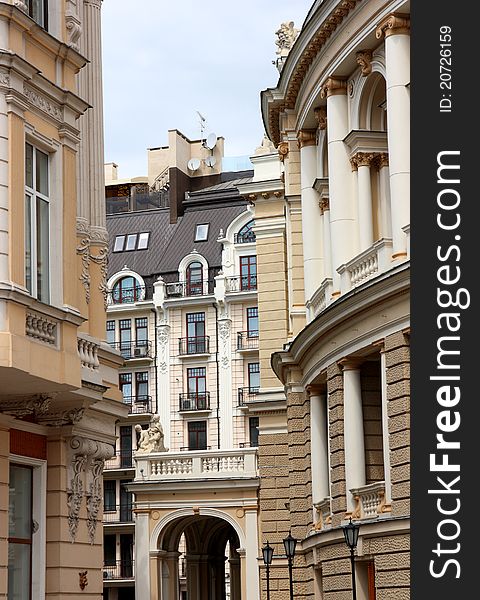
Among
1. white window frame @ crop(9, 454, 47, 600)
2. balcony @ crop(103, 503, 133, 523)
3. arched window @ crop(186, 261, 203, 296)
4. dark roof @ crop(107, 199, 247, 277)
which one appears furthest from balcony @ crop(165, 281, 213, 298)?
white window frame @ crop(9, 454, 47, 600)

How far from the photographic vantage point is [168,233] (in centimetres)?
8556

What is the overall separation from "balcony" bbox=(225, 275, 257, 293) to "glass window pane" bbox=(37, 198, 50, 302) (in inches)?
2183

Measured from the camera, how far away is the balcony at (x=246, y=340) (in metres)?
77.4

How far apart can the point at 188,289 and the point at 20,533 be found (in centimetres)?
5772

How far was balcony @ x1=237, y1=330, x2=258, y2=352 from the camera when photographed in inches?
3049

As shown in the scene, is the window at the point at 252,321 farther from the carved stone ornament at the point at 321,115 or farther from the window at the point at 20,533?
the window at the point at 20,533

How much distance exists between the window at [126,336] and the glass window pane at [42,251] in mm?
57955

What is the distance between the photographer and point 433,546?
50.1 ft

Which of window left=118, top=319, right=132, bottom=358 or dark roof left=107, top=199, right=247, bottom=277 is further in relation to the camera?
dark roof left=107, top=199, right=247, bottom=277

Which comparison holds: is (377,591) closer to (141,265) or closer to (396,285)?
(396,285)

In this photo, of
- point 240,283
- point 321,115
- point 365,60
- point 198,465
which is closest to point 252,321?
point 240,283

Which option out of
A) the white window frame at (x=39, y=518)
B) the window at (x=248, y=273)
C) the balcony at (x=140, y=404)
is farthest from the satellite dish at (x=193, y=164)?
the white window frame at (x=39, y=518)

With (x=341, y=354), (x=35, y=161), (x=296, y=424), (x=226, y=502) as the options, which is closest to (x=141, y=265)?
(x=226, y=502)

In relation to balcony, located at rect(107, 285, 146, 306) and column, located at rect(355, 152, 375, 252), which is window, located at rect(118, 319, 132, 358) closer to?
balcony, located at rect(107, 285, 146, 306)
